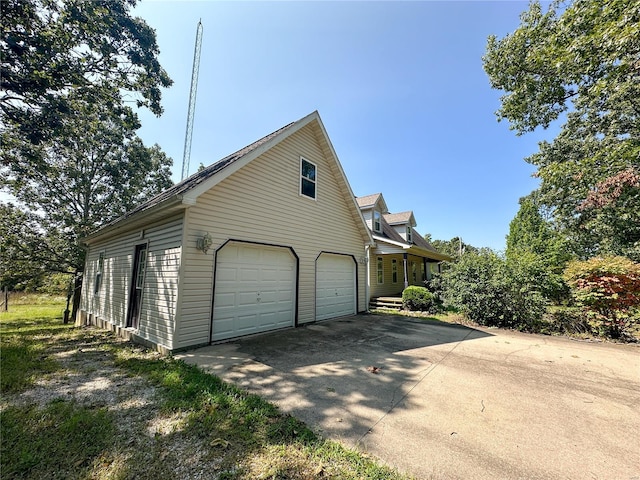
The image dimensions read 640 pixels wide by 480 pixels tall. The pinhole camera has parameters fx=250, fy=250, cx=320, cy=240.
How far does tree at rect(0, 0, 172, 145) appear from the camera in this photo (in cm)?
629

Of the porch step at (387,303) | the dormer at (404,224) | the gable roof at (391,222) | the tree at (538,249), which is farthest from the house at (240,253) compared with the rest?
the dormer at (404,224)

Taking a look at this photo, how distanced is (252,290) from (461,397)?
5.18m

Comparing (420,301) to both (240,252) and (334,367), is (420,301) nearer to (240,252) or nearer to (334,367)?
(334,367)

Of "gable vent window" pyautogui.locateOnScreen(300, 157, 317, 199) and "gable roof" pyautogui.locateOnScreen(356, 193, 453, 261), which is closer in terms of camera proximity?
"gable vent window" pyautogui.locateOnScreen(300, 157, 317, 199)

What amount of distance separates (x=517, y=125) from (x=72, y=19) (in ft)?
52.0

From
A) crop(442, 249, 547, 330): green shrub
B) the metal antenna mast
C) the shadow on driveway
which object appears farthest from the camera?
the metal antenna mast

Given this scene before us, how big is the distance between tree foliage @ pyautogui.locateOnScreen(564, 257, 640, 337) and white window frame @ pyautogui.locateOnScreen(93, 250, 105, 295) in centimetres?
1601

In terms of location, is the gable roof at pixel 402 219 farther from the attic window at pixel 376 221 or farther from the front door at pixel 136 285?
the front door at pixel 136 285

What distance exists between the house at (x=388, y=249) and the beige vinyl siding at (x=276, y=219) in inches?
142

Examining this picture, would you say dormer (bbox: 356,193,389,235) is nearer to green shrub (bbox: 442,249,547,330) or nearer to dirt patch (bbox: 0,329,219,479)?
green shrub (bbox: 442,249,547,330)

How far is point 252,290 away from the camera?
6.88 metres

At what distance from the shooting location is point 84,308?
11.3m

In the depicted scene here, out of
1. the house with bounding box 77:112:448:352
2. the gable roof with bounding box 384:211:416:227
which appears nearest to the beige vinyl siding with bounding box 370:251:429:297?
the gable roof with bounding box 384:211:416:227

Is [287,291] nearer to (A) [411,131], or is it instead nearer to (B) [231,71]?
(B) [231,71]
